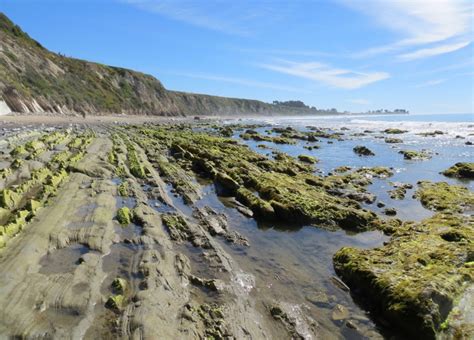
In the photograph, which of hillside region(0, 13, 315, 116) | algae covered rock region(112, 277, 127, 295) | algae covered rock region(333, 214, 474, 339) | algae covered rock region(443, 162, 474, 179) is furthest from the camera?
hillside region(0, 13, 315, 116)

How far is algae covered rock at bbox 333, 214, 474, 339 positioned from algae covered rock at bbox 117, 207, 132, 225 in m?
7.69

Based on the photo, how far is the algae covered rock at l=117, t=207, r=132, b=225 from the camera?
42.3 feet

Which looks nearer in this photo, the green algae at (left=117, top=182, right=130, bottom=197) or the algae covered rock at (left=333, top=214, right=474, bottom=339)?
the algae covered rock at (left=333, top=214, right=474, bottom=339)

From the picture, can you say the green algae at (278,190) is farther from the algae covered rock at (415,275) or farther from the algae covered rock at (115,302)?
the algae covered rock at (115,302)

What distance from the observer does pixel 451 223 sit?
552 inches

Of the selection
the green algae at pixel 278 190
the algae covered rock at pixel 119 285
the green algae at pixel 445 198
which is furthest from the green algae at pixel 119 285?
the green algae at pixel 445 198

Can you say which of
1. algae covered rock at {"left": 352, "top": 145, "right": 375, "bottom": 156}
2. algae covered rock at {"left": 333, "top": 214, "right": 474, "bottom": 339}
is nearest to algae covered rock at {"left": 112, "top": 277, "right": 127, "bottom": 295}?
algae covered rock at {"left": 333, "top": 214, "right": 474, "bottom": 339}

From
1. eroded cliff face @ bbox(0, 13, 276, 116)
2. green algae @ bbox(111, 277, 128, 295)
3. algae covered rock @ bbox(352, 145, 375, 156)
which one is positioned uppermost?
eroded cliff face @ bbox(0, 13, 276, 116)

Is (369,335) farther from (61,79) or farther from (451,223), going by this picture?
(61,79)

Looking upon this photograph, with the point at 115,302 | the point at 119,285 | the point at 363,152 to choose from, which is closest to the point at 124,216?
the point at 119,285

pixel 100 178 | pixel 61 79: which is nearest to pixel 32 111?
pixel 61 79

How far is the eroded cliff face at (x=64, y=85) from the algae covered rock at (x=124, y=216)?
57377 mm

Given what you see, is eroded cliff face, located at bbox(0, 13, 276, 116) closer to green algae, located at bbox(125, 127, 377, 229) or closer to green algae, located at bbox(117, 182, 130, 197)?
green algae, located at bbox(125, 127, 377, 229)

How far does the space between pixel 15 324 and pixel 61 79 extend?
9527 centimetres
